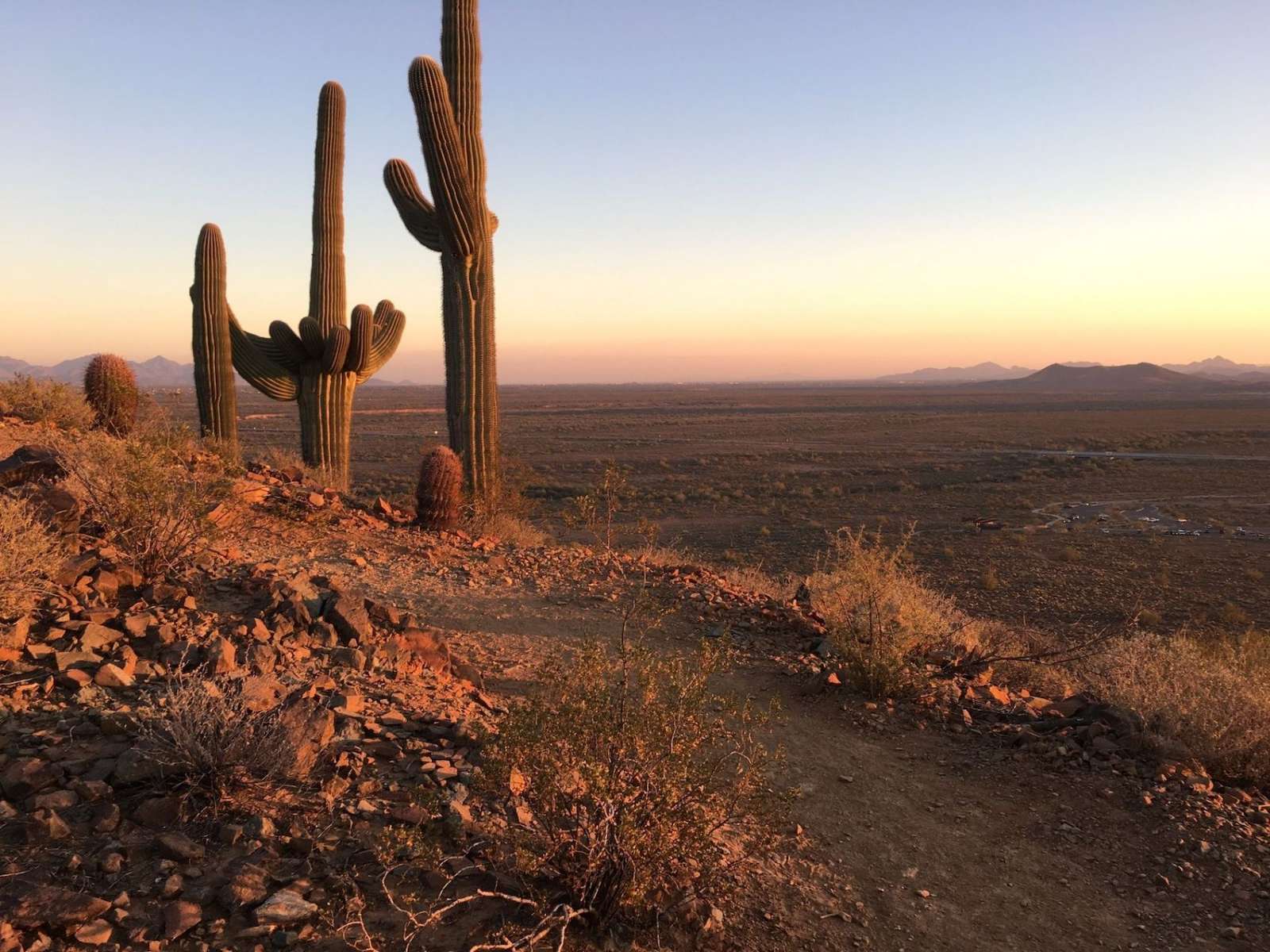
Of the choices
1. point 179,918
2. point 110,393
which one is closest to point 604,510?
point 110,393

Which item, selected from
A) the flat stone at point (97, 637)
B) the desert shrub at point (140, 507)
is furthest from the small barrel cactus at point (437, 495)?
the flat stone at point (97, 637)

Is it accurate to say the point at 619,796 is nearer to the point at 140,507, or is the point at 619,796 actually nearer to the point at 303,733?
the point at 303,733

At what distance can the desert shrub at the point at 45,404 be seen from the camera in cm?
1138

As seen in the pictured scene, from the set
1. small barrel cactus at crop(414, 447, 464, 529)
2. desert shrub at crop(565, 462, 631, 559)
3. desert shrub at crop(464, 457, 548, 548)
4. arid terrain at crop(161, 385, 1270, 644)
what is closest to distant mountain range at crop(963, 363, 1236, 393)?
arid terrain at crop(161, 385, 1270, 644)

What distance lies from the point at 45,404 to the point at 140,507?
8.14 metres

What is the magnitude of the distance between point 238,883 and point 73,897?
533mm

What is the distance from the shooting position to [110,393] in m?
12.3

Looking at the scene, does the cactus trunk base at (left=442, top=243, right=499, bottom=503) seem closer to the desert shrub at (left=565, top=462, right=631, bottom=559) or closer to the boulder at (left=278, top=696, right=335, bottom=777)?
the desert shrub at (left=565, top=462, right=631, bottom=559)

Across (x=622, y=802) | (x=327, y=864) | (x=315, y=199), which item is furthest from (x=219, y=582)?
(x=315, y=199)

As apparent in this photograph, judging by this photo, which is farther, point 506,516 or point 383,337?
point 383,337

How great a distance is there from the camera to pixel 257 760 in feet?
11.5

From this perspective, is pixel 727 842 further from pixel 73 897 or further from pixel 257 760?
A: pixel 73 897

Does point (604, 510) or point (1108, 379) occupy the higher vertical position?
point (1108, 379)

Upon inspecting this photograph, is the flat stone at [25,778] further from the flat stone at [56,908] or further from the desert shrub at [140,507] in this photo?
the desert shrub at [140,507]
